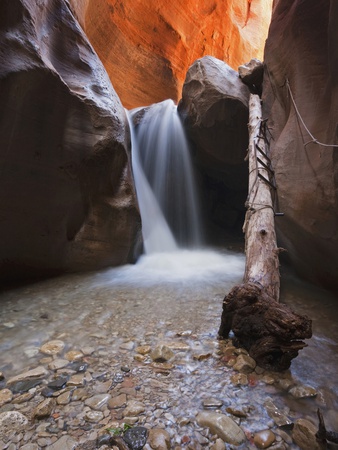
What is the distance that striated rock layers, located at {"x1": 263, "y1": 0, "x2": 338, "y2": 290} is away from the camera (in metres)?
3.32

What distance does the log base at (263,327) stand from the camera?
2135 mm

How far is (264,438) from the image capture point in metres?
1.52

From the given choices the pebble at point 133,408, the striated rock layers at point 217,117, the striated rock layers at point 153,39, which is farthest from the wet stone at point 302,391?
the striated rock layers at point 153,39

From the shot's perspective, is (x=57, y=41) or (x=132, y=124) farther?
(x=132, y=124)

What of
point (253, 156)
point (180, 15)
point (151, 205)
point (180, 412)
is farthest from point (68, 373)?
point (180, 15)

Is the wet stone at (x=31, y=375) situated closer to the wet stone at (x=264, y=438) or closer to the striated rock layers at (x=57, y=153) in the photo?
the wet stone at (x=264, y=438)

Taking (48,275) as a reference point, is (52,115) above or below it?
above

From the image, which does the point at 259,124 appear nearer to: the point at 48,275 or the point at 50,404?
the point at 48,275

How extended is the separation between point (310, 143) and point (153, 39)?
15237 millimetres

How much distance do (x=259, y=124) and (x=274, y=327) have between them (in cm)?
523

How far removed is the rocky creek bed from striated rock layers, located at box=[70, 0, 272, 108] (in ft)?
46.4

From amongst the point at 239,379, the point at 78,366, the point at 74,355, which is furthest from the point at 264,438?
the point at 74,355

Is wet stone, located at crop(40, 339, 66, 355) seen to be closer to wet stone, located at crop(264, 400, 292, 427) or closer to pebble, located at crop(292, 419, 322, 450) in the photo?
wet stone, located at crop(264, 400, 292, 427)

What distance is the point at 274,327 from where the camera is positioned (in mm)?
2197
